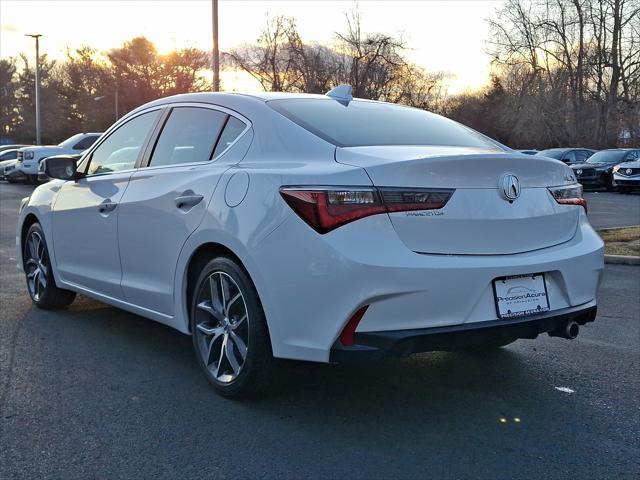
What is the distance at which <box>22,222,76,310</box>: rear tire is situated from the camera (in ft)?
18.2

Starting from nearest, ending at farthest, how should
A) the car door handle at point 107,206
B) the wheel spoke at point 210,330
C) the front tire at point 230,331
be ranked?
the front tire at point 230,331
the wheel spoke at point 210,330
the car door handle at point 107,206

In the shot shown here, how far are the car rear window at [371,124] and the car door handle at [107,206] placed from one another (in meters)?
1.33

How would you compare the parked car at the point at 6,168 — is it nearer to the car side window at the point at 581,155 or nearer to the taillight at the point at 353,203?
the car side window at the point at 581,155

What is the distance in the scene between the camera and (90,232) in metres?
4.78


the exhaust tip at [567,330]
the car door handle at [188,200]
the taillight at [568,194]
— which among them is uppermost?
the taillight at [568,194]

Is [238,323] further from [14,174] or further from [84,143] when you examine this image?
[14,174]

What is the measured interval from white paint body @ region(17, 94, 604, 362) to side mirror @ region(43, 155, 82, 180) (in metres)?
1.29

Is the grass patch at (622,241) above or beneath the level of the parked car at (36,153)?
beneath

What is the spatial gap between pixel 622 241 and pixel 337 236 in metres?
8.23

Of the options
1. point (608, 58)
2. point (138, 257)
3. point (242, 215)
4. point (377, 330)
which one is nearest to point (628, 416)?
point (377, 330)

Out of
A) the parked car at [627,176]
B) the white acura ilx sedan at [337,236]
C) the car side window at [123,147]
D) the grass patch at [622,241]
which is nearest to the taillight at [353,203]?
the white acura ilx sedan at [337,236]

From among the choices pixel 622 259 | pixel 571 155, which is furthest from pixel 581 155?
pixel 622 259

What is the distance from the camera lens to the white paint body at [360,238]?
9.79 ft

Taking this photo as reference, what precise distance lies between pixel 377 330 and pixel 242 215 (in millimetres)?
888
